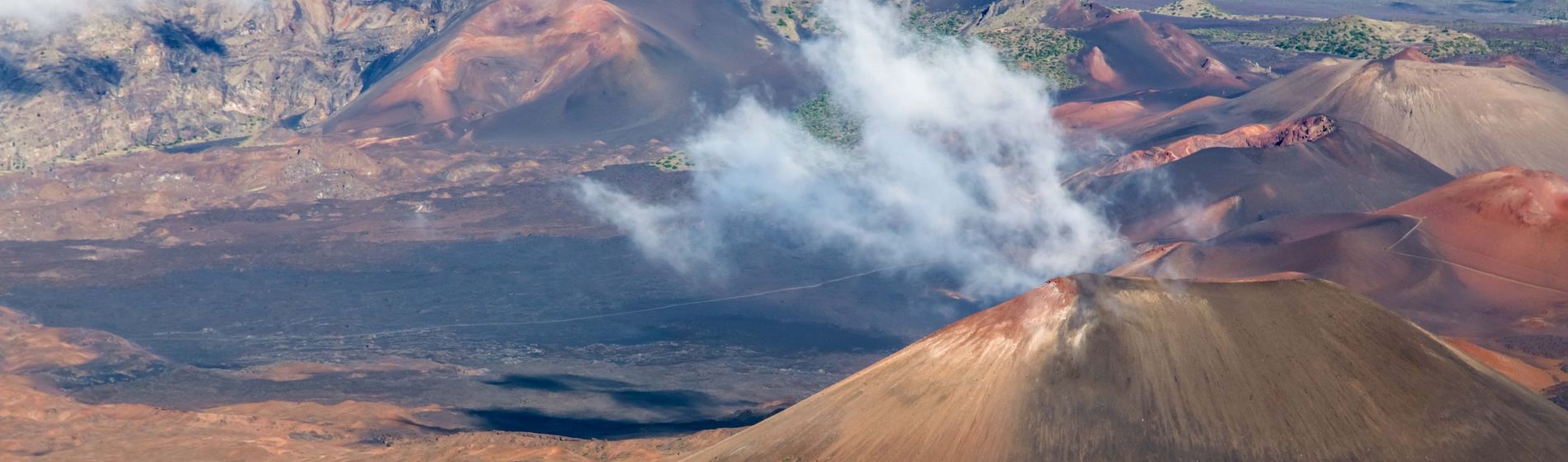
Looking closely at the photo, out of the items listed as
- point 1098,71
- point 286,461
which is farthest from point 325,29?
point 286,461

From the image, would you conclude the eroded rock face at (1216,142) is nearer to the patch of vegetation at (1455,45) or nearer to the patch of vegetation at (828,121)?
the patch of vegetation at (828,121)

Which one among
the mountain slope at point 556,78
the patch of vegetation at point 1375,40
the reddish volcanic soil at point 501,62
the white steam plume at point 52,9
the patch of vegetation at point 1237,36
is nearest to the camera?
the white steam plume at point 52,9

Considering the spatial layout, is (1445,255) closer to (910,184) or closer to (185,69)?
(910,184)

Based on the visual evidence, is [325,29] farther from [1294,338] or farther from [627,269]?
[1294,338]

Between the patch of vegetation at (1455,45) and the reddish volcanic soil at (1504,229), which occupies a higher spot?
the patch of vegetation at (1455,45)

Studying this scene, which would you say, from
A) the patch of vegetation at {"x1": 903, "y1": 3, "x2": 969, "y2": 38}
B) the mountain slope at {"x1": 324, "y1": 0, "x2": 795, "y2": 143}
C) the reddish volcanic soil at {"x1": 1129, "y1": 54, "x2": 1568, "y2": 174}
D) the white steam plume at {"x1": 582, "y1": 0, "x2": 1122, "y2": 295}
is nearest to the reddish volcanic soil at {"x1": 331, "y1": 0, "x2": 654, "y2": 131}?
the mountain slope at {"x1": 324, "y1": 0, "x2": 795, "y2": 143}

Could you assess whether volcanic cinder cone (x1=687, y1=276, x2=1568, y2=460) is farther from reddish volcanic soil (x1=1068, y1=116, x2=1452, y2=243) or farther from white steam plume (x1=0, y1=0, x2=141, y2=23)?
white steam plume (x1=0, y1=0, x2=141, y2=23)

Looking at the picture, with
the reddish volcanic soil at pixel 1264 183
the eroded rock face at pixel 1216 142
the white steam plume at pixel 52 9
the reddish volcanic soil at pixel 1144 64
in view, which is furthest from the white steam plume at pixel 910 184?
the white steam plume at pixel 52 9
